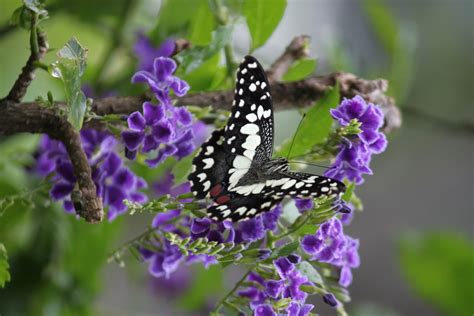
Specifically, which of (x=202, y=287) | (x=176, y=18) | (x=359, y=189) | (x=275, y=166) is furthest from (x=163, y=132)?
(x=359, y=189)

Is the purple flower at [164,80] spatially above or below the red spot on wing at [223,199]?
above

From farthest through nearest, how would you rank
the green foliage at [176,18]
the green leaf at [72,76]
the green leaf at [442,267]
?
the green leaf at [442,267]
the green foliage at [176,18]
the green leaf at [72,76]

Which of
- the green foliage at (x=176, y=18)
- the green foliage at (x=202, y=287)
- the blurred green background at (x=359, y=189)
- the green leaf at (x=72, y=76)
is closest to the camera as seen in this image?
the green leaf at (x=72, y=76)

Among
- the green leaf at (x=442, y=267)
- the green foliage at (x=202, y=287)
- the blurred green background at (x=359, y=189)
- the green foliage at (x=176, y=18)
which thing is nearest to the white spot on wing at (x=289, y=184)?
the blurred green background at (x=359, y=189)

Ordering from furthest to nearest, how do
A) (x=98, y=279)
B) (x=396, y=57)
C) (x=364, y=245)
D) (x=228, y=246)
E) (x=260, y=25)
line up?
(x=364, y=245), (x=396, y=57), (x=98, y=279), (x=260, y=25), (x=228, y=246)

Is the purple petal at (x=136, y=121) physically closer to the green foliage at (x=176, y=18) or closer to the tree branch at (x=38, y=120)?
the tree branch at (x=38, y=120)

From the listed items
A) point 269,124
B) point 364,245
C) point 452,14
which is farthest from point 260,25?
point 452,14

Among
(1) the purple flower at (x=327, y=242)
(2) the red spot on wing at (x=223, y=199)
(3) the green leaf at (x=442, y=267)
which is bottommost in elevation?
(3) the green leaf at (x=442, y=267)

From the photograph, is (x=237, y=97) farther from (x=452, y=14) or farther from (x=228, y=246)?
(x=452, y=14)
